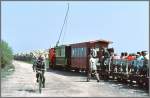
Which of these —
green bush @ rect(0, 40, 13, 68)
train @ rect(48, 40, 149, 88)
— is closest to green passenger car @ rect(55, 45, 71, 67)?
train @ rect(48, 40, 149, 88)

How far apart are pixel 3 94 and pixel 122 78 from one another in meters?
9.20

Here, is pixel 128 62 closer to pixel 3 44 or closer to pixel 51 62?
pixel 3 44

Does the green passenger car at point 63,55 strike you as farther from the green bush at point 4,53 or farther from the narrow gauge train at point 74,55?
the green bush at point 4,53

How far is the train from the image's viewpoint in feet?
74.8

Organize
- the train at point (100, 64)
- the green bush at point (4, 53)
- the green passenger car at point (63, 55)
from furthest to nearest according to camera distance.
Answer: the green bush at point (4, 53) → the green passenger car at point (63, 55) → the train at point (100, 64)

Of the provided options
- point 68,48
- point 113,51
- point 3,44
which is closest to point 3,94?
point 113,51

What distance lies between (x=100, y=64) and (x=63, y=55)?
11619 mm

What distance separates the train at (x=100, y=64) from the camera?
22.8 meters

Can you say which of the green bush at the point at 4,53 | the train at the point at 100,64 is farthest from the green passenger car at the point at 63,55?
the green bush at the point at 4,53

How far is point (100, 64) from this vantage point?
30031mm

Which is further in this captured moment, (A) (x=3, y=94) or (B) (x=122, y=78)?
(B) (x=122, y=78)

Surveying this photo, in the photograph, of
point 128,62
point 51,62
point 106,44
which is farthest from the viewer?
point 51,62

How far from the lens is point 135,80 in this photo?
23453mm

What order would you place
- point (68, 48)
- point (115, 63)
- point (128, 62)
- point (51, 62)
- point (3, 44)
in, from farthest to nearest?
point (51, 62)
point (3, 44)
point (68, 48)
point (115, 63)
point (128, 62)
